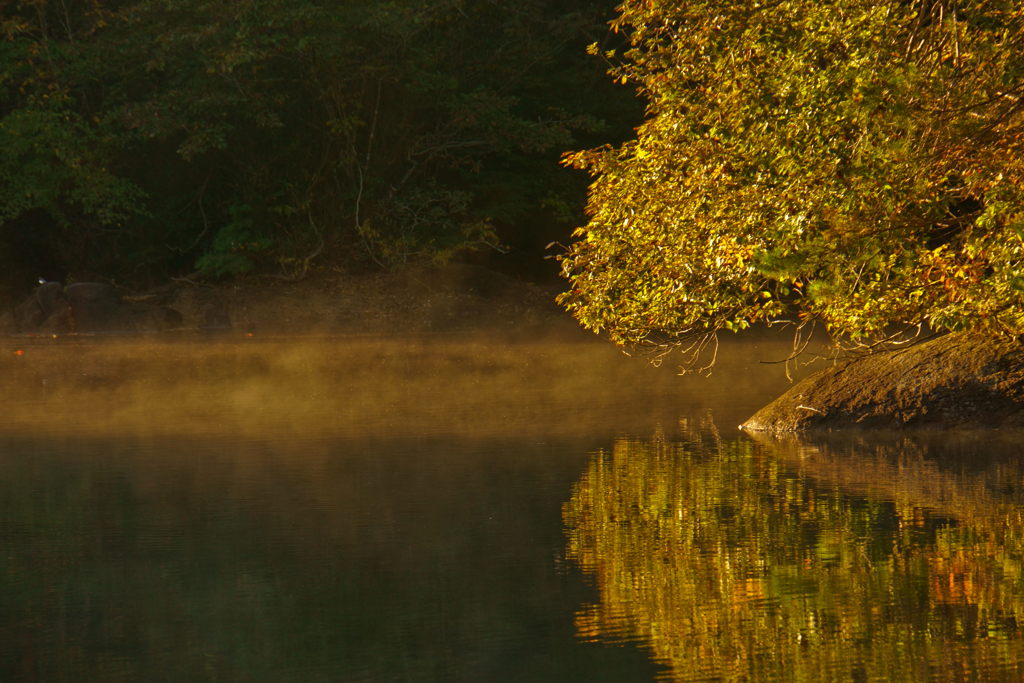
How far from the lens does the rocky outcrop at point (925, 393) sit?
1099 cm

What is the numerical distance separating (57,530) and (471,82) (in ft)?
102

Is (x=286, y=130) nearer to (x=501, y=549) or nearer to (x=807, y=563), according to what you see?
(x=501, y=549)

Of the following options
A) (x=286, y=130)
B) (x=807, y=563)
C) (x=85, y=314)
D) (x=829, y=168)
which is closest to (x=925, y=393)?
(x=829, y=168)

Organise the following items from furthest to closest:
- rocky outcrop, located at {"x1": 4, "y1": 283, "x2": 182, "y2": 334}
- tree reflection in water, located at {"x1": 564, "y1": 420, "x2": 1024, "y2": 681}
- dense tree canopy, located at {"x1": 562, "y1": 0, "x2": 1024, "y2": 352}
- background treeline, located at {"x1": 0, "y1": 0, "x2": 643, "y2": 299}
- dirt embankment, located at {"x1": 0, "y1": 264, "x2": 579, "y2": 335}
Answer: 1. dirt embankment, located at {"x1": 0, "y1": 264, "x2": 579, "y2": 335}
2. background treeline, located at {"x1": 0, "y1": 0, "x2": 643, "y2": 299}
3. rocky outcrop, located at {"x1": 4, "y1": 283, "x2": 182, "y2": 334}
4. dense tree canopy, located at {"x1": 562, "y1": 0, "x2": 1024, "y2": 352}
5. tree reflection in water, located at {"x1": 564, "y1": 420, "x2": 1024, "y2": 681}

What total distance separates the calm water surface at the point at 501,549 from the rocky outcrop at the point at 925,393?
474 mm

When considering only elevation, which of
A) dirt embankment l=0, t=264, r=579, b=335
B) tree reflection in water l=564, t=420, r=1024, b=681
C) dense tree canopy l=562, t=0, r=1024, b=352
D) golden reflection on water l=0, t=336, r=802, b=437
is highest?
dense tree canopy l=562, t=0, r=1024, b=352

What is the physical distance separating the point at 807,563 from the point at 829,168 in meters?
4.09

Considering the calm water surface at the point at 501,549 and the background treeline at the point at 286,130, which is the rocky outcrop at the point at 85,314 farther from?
the calm water surface at the point at 501,549

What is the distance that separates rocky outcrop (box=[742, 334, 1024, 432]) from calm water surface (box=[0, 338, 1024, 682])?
474 mm

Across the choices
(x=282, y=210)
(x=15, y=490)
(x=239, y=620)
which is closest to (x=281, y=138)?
(x=282, y=210)

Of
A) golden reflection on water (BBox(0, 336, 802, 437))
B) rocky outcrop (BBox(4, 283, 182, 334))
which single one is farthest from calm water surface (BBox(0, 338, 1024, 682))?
rocky outcrop (BBox(4, 283, 182, 334))

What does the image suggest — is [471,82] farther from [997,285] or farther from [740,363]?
[997,285]

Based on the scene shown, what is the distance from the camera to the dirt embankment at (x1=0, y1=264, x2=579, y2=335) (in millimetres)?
32656

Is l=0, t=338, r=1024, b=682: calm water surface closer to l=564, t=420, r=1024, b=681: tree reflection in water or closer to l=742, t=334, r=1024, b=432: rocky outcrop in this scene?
l=564, t=420, r=1024, b=681: tree reflection in water
